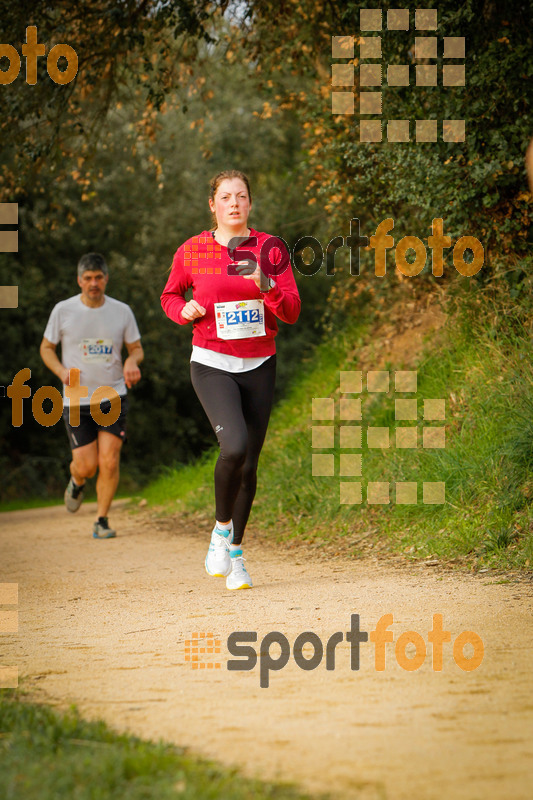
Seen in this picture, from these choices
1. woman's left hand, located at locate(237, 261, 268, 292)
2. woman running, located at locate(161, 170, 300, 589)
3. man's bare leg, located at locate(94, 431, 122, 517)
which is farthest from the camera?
man's bare leg, located at locate(94, 431, 122, 517)

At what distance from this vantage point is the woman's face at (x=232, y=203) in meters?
5.75

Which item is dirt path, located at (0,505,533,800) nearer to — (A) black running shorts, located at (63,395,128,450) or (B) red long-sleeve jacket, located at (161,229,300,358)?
(B) red long-sleeve jacket, located at (161,229,300,358)

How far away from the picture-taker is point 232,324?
18.5ft

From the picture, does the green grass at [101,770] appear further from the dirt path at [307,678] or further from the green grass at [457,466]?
the green grass at [457,466]

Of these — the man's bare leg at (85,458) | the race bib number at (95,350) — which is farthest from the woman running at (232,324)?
the man's bare leg at (85,458)

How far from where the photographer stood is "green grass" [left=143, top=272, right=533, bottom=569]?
6.45 meters

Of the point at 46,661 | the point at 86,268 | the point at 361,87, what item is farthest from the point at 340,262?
the point at 46,661

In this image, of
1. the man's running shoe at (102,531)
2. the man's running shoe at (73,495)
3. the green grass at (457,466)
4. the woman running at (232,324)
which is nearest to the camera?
the woman running at (232,324)

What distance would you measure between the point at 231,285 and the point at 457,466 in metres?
2.43

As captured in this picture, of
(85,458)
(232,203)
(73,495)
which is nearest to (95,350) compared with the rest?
(85,458)

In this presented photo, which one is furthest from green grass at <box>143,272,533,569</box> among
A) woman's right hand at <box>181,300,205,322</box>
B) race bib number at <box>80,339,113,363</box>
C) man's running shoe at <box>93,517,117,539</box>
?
woman's right hand at <box>181,300,205,322</box>

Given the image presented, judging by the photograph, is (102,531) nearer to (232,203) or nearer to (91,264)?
(91,264)

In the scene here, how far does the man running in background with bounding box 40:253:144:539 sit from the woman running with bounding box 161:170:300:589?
2.72 meters

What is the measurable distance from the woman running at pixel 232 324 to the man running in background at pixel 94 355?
2.72m
